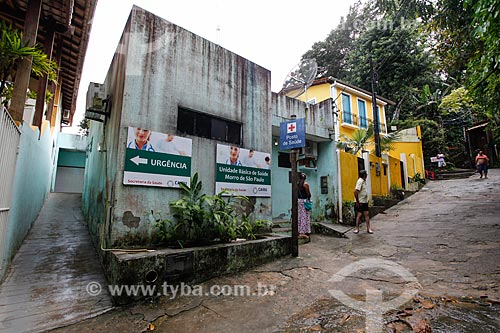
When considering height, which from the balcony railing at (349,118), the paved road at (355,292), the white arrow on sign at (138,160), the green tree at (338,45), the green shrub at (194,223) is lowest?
the paved road at (355,292)

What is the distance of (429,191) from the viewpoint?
13.1 metres

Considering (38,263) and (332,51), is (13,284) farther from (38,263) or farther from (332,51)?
(332,51)

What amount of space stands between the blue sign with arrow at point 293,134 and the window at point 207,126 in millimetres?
1129

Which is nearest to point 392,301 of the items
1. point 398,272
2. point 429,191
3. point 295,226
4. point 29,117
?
point 398,272

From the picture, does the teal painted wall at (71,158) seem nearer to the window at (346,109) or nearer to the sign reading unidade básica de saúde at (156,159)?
the sign reading unidade básica de saúde at (156,159)

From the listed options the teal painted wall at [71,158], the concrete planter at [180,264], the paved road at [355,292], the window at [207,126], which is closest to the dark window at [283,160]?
the window at [207,126]

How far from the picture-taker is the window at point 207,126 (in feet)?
17.4

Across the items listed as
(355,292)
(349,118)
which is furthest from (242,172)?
(349,118)

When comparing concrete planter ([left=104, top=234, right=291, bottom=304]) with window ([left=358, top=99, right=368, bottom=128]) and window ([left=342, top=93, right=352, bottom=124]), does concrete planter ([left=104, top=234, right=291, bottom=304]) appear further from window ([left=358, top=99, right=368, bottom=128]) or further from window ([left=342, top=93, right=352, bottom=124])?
window ([left=358, top=99, right=368, bottom=128])

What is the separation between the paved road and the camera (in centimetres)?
279

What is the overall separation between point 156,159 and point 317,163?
660cm

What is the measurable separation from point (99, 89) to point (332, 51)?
2542cm

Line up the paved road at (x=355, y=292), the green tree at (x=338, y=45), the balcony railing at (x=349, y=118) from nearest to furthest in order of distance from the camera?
the paved road at (x=355, y=292), the balcony railing at (x=349, y=118), the green tree at (x=338, y=45)

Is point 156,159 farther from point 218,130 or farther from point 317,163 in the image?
point 317,163
